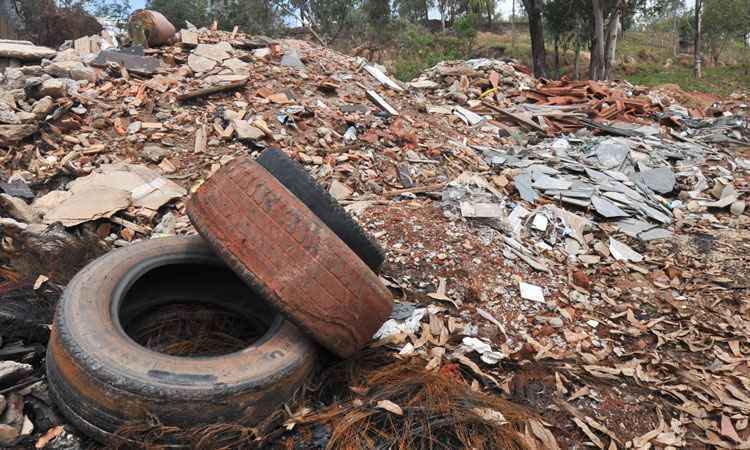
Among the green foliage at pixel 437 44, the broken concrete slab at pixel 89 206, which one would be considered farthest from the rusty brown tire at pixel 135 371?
the green foliage at pixel 437 44

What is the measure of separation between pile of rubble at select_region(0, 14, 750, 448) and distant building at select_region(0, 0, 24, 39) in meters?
8.51

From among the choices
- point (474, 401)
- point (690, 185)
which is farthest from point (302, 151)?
point (690, 185)

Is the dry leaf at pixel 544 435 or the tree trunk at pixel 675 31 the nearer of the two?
the dry leaf at pixel 544 435

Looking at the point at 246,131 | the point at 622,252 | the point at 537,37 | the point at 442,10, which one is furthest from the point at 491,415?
the point at 442,10

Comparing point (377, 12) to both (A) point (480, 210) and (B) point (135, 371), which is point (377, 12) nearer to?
(A) point (480, 210)

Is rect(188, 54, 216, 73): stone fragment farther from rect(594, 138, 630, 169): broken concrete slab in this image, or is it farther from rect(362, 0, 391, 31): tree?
rect(362, 0, 391, 31): tree

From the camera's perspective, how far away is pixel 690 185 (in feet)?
22.9

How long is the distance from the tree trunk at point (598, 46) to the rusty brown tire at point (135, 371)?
1542cm

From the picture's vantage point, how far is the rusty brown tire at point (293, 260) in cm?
292

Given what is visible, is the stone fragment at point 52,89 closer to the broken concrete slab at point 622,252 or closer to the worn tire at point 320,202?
the worn tire at point 320,202

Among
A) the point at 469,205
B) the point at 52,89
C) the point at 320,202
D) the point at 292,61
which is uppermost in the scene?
the point at 292,61

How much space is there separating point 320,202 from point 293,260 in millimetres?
521

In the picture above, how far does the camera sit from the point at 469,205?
511cm

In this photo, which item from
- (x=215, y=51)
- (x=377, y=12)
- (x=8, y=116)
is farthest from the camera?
(x=377, y=12)
